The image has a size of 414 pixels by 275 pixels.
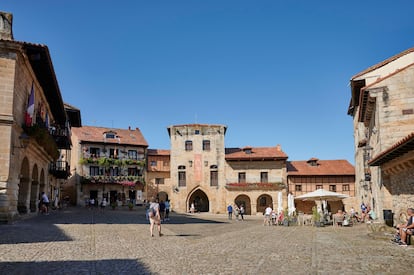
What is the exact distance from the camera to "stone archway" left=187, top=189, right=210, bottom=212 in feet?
158

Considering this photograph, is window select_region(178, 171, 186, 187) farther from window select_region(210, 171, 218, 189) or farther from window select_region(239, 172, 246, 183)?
window select_region(239, 172, 246, 183)

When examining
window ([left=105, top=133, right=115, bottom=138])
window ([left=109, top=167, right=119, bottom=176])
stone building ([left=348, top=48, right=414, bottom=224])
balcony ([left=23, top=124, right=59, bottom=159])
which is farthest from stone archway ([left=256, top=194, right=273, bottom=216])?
balcony ([left=23, top=124, right=59, bottom=159])

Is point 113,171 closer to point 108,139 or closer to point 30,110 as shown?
point 108,139

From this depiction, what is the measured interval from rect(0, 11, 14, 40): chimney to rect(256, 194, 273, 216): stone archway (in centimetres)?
3370

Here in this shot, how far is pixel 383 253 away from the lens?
9898 millimetres

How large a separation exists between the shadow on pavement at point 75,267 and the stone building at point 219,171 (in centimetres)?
3715

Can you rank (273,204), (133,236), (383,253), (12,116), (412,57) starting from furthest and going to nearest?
(273,204) → (412,57) → (12,116) → (133,236) → (383,253)

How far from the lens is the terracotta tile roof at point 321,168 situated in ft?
148

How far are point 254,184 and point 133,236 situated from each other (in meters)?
32.4

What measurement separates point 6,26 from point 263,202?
34660mm

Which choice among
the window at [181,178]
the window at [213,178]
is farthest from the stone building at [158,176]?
the window at [213,178]

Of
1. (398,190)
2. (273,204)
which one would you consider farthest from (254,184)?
(398,190)

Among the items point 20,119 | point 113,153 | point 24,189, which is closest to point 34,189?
point 24,189

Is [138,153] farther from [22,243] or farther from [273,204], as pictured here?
[22,243]
